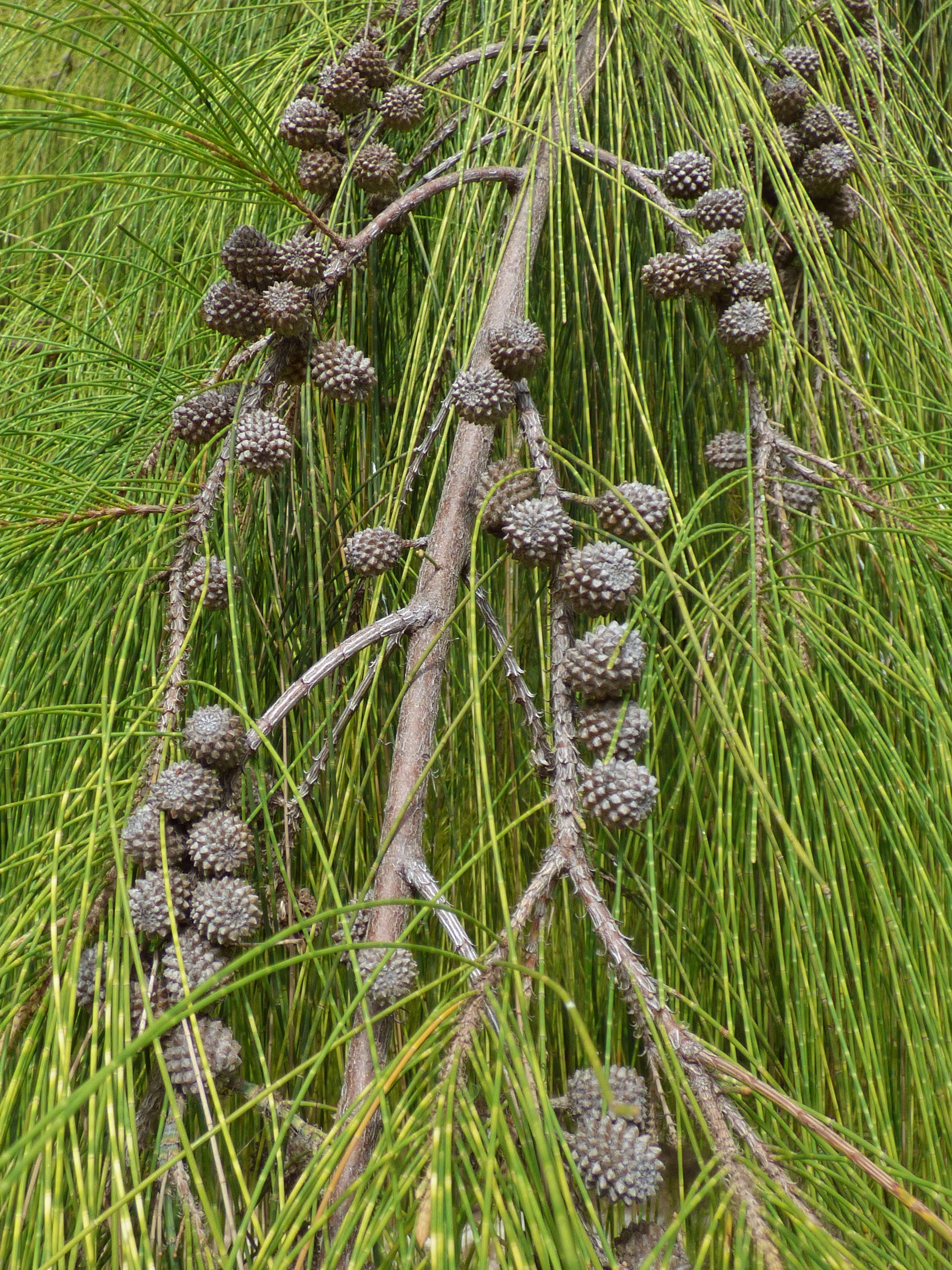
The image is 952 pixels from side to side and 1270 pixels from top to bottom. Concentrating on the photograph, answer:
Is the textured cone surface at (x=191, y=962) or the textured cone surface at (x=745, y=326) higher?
the textured cone surface at (x=745, y=326)

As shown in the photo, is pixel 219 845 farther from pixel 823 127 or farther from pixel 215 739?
pixel 823 127

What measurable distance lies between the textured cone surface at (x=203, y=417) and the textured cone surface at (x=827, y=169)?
55cm

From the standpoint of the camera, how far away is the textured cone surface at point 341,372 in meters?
0.66

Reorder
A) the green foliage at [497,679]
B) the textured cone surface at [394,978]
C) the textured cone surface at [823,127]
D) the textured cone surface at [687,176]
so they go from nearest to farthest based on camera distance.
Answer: the green foliage at [497,679]
the textured cone surface at [394,978]
the textured cone surface at [687,176]
the textured cone surface at [823,127]

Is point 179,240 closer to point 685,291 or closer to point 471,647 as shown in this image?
point 685,291

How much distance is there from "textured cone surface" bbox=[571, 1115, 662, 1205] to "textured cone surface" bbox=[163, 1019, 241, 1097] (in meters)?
0.19

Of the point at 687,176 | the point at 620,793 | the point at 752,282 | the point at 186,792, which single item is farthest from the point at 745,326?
the point at 186,792

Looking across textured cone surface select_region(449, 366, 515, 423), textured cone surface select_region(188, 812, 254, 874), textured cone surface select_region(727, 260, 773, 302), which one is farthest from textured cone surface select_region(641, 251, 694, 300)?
textured cone surface select_region(188, 812, 254, 874)

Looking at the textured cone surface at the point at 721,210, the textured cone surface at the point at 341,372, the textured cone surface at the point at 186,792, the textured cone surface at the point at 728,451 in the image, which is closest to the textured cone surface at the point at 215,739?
the textured cone surface at the point at 186,792

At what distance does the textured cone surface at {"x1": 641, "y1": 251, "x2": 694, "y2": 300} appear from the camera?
70cm

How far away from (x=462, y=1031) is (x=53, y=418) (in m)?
0.63

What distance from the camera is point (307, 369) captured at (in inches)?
26.6

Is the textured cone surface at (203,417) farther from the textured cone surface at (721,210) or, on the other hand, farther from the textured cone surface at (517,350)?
the textured cone surface at (721,210)

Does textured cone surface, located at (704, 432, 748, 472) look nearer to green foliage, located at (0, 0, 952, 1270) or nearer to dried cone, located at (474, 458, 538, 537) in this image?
green foliage, located at (0, 0, 952, 1270)
